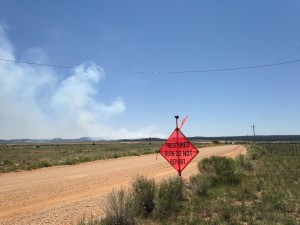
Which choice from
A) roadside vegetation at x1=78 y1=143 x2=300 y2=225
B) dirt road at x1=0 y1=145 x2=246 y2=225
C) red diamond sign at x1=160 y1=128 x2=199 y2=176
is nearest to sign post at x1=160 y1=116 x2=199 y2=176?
red diamond sign at x1=160 y1=128 x2=199 y2=176

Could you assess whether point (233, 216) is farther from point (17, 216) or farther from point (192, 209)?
point (17, 216)

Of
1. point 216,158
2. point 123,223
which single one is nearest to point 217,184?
point 216,158

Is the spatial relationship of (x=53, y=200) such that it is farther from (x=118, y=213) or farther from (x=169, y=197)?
(x=118, y=213)

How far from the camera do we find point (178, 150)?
1338 cm

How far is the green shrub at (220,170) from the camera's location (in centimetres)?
1608

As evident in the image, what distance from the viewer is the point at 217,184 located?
15.4 meters

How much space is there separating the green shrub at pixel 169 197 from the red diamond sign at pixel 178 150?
109cm

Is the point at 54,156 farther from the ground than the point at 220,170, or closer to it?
farther from the ground

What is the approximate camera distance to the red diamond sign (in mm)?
13234

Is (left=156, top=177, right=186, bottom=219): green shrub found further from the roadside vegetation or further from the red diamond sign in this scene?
the red diamond sign

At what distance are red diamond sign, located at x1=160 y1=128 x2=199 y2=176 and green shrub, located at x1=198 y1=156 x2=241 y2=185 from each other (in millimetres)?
3047

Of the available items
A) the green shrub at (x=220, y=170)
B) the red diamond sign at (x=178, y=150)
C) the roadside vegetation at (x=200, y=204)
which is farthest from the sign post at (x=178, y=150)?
the green shrub at (x=220, y=170)

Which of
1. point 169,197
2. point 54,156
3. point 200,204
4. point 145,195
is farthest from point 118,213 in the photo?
point 54,156

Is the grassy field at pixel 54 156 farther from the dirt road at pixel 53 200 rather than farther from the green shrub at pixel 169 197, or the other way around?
the green shrub at pixel 169 197
